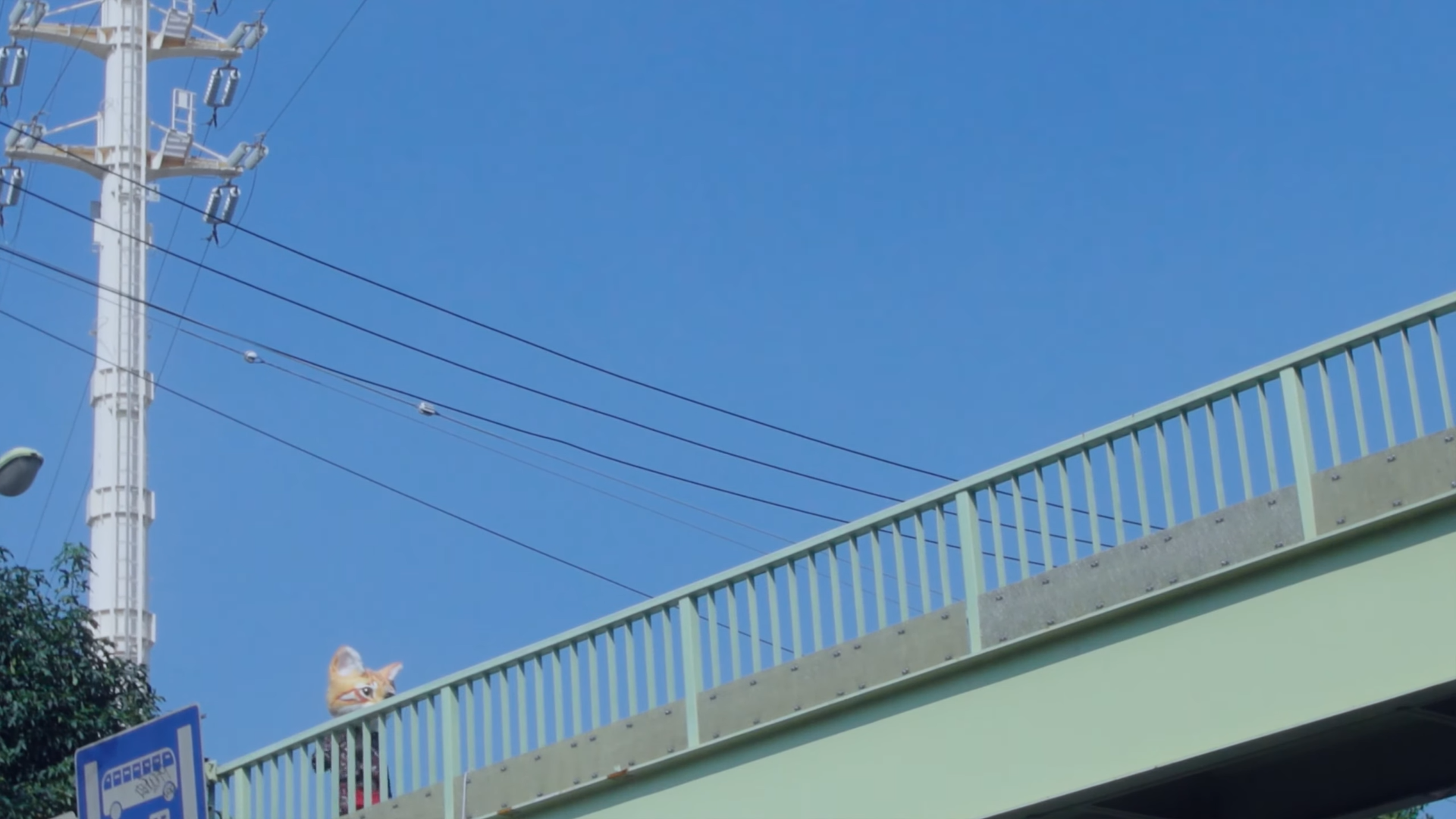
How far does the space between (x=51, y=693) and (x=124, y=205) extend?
67.8ft

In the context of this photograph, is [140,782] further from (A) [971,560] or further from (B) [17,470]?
(B) [17,470]

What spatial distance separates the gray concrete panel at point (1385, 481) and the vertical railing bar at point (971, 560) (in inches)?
76.6

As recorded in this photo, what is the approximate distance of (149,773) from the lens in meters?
7.22

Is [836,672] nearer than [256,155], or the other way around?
[836,672]

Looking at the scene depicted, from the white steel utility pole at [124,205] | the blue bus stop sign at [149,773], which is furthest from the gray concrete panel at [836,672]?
the white steel utility pole at [124,205]

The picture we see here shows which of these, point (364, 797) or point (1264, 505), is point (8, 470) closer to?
point (364, 797)

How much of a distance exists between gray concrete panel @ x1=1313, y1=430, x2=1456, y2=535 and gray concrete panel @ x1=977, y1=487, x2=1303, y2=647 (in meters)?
0.18

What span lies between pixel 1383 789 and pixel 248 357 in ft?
75.7

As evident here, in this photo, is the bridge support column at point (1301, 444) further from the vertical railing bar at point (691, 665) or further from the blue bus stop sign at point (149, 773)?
the blue bus stop sign at point (149, 773)

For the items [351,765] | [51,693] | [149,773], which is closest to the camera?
[149,773]

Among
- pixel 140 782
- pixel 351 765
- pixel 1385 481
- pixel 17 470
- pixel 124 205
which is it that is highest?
pixel 124 205

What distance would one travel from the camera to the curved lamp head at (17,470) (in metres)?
14.7

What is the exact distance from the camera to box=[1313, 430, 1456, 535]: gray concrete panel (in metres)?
9.16

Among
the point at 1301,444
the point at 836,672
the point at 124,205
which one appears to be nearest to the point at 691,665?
the point at 836,672
